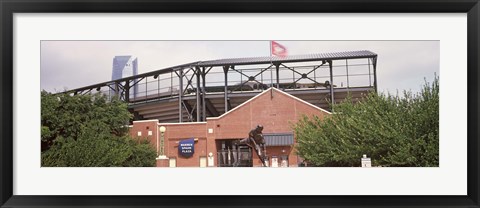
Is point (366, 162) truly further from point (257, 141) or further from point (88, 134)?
point (88, 134)

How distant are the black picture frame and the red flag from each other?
55 centimetres

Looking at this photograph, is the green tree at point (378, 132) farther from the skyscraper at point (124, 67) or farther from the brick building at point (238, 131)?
the skyscraper at point (124, 67)

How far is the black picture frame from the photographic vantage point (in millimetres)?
6723

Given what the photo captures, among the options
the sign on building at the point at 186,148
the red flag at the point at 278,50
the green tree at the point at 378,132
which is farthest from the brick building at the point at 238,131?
the red flag at the point at 278,50

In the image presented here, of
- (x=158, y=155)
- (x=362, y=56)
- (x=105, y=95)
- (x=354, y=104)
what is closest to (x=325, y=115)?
(x=354, y=104)

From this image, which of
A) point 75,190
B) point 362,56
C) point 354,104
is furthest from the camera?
point 354,104

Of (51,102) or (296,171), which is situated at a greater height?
(51,102)

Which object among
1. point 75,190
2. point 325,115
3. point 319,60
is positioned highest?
point 319,60

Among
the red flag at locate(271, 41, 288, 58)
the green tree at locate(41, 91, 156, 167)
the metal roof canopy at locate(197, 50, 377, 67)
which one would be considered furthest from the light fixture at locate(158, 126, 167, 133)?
the red flag at locate(271, 41, 288, 58)

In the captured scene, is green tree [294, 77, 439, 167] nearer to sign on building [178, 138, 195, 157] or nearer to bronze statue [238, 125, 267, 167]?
bronze statue [238, 125, 267, 167]
